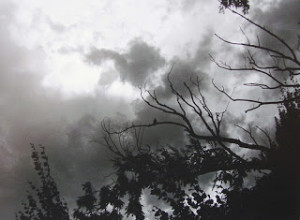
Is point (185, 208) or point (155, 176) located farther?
point (185, 208)

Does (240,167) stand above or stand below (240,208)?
above

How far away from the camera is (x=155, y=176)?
34.3ft

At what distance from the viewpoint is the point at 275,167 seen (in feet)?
29.3

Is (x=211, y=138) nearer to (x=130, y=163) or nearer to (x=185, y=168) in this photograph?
(x=185, y=168)

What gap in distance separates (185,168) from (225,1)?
5435mm

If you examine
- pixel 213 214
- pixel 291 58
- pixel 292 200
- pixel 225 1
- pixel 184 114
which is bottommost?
pixel 292 200

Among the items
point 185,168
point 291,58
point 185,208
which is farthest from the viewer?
point 185,208

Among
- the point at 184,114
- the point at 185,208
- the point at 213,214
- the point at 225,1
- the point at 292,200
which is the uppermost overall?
the point at 225,1

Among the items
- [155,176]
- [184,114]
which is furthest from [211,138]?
[155,176]

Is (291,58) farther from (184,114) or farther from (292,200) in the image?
(292,200)

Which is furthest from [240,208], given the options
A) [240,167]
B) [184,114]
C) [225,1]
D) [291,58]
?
[225,1]

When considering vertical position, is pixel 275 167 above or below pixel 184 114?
below

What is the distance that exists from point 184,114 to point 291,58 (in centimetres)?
316

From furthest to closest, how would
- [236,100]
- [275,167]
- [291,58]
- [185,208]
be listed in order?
[185,208] → [275,167] → [236,100] → [291,58]
